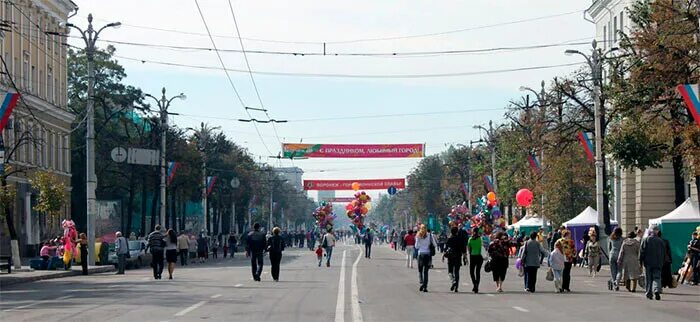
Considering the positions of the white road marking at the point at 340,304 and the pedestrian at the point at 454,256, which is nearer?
the white road marking at the point at 340,304

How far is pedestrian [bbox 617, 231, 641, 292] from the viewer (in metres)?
29.7

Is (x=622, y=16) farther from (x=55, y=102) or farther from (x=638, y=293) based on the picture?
(x=638, y=293)

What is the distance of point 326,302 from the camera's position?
25219 mm

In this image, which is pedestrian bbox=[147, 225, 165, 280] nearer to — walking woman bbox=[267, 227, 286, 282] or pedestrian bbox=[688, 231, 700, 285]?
walking woman bbox=[267, 227, 286, 282]

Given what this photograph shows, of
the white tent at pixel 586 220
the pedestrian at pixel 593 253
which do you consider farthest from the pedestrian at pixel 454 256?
the white tent at pixel 586 220

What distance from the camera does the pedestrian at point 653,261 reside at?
27172mm

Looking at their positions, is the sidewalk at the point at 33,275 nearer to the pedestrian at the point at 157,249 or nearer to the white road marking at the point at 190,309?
the pedestrian at the point at 157,249

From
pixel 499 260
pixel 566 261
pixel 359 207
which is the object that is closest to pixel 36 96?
pixel 499 260

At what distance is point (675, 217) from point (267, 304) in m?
20.0

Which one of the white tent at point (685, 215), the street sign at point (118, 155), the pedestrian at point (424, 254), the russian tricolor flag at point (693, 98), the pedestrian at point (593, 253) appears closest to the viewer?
the russian tricolor flag at point (693, 98)

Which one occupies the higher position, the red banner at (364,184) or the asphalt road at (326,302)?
the red banner at (364,184)

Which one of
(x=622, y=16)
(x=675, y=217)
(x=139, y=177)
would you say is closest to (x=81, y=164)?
(x=139, y=177)

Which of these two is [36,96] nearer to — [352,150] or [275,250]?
[352,150]

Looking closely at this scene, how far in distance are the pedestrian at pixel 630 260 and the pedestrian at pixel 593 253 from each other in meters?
9.60
